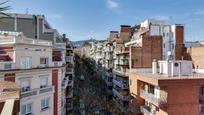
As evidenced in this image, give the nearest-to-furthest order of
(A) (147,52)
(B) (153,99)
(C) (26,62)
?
(C) (26,62) → (B) (153,99) → (A) (147,52)

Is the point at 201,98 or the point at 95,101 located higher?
the point at 201,98

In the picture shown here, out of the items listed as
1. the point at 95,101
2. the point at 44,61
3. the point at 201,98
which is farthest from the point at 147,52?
the point at 44,61

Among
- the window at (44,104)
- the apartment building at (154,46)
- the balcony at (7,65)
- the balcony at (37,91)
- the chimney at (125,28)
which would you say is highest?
the chimney at (125,28)

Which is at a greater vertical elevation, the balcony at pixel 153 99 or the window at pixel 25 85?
the window at pixel 25 85

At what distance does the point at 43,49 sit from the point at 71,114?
22.4m

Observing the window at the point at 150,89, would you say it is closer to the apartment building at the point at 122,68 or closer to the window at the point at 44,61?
the apartment building at the point at 122,68

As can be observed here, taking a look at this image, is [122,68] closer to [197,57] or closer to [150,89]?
[197,57]

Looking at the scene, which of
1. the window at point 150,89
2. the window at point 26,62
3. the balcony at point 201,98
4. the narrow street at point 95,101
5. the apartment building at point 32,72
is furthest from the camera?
the narrow street at point 95,101

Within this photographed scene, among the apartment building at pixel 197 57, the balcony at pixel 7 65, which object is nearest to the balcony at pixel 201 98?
the apartment building at pixel 197 57

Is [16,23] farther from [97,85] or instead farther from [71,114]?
Result: [97,85]

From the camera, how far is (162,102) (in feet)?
91.2

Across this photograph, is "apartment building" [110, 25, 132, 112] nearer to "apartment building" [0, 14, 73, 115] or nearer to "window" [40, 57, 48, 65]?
"apartment building" [0, 14, 73, 115]

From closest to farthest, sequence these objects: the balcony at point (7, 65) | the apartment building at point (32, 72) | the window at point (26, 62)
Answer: the balcony at point (7, 65), the apartment building at point (32, 72), the window at point (26, 62)

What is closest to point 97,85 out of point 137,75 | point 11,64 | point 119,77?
point 119,77
